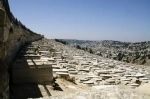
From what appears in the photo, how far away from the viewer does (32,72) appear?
630 centimetres

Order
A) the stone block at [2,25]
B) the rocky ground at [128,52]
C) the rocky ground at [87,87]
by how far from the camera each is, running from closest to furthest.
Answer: the stone block at [2,25] < the rocky ground at [87,87] < the rocky ground at [128,52]

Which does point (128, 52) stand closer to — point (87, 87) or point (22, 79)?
point (87, 87)

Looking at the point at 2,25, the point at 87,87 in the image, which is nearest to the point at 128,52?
the point at 87,87

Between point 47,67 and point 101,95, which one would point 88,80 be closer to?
point 47,67

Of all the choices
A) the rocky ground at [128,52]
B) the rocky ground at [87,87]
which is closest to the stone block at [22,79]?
the rocky ground at [87,87]

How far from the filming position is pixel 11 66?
635 centimetres

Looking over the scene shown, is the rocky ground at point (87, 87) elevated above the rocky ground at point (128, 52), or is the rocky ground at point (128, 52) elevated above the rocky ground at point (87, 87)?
the rocky ground at point (87, 87)

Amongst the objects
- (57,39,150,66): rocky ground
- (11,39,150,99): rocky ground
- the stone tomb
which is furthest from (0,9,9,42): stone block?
(57,39,150,66): rocky ground

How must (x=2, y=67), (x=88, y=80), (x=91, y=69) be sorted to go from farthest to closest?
(x=91, y=69)
(x=88, y=80)
(x=2, y=67)

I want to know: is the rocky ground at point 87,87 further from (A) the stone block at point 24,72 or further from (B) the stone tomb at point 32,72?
(A) the stone block at point 24,72

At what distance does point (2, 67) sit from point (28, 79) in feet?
8.83

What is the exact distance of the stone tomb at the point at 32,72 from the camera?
6.20m

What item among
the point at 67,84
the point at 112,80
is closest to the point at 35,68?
the point at 67,84

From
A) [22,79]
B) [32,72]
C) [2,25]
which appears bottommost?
[22,79]
